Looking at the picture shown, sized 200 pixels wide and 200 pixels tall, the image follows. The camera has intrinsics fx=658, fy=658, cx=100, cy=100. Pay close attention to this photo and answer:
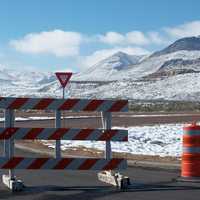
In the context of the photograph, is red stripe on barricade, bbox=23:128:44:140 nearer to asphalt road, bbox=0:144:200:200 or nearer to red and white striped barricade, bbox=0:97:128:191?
red and white striped barricade, bbox=0:97:128:191

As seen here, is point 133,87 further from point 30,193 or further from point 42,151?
point 30,193

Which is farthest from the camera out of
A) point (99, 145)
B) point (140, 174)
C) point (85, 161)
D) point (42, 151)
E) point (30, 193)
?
point (99, 145)

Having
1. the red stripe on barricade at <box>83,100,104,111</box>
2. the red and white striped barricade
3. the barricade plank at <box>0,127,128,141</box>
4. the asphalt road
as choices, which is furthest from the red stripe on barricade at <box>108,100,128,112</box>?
the asphalt road

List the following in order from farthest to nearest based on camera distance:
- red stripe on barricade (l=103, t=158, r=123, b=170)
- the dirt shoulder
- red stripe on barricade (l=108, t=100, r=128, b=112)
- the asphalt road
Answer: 1. the dirt shoulder
2. red stripe on barricade (l=108, t=100, r=128, b=112)
3. red stripe on barricade (l=103, t=158, r=123, b=170)
4. the asphalt road

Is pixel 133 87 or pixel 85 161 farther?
pixel 133 87

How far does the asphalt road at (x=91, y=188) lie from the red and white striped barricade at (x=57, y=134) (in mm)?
401

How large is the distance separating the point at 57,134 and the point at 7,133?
882 mm

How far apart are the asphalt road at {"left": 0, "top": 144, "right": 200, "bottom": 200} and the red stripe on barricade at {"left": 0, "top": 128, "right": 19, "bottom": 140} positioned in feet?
2.96

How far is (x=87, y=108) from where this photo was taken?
11875 mm

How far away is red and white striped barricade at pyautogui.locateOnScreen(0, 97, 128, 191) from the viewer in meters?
11.5

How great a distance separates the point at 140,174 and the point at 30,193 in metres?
3.72

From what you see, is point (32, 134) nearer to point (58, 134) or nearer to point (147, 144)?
point (58, 134)

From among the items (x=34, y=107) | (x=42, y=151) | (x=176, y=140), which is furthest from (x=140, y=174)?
(x=176, y=140)

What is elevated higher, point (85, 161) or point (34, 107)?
point (34, 107)
